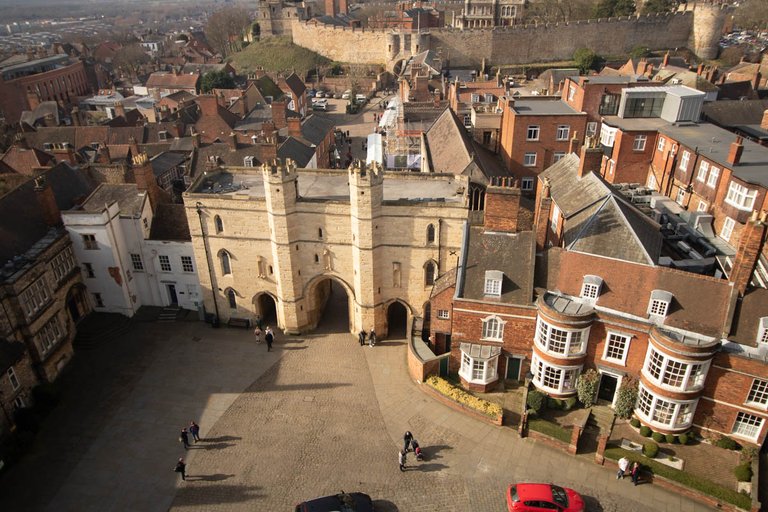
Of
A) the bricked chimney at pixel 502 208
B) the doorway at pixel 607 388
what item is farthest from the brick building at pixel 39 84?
the doorway at pixel 607 388

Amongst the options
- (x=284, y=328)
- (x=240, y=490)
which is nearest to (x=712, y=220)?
(x=284, y=328)

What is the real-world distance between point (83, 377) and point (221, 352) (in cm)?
788

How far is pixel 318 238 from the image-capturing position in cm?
3127

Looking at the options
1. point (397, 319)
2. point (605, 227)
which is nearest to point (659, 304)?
point (605, 227)

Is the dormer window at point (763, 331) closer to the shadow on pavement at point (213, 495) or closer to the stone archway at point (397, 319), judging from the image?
the stone archway at point (397, 319)

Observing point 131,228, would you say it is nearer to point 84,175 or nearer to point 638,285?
point 84,175

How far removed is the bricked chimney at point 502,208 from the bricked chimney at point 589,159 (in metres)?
6.19

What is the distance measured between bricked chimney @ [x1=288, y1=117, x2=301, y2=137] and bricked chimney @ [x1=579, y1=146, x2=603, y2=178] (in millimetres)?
30253

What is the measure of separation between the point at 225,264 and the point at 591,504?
24559mm

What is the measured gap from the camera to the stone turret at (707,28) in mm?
98438

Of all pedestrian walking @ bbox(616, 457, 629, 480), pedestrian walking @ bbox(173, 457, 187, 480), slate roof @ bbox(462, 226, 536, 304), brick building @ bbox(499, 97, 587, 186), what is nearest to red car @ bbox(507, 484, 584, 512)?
pedestrian walking @ bbox(616, 457, 629, 480)

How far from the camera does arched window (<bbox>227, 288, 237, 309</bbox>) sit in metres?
34.2

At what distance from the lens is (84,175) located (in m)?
41.5

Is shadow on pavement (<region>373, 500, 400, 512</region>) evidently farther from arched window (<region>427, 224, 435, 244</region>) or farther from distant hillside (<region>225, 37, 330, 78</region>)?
distant hillside (<region>225, 37, 330, 78</region>)
